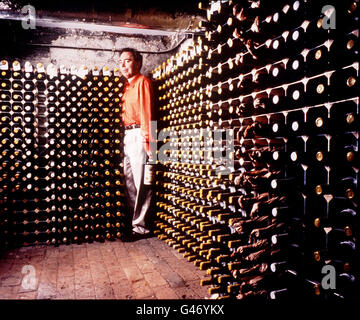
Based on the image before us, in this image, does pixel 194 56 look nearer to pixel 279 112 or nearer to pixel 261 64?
pixel 261 64

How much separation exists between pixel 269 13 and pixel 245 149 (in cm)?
110

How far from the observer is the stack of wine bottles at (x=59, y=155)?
5.05 m

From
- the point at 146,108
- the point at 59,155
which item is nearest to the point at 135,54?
the point at 146,108

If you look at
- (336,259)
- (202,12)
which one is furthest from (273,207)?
(202,12)

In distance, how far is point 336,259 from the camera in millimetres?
1793

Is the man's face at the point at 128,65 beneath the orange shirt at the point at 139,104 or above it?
above

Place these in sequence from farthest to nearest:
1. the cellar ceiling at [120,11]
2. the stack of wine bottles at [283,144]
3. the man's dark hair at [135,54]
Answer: the man's dark hair at [135,54] → the cellar ceiling at [120,11] → the stack of wine bottles at [283,144]

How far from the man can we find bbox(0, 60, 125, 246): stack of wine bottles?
0.18 metres

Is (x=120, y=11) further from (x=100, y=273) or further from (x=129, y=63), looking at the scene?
(x=100, y=273)

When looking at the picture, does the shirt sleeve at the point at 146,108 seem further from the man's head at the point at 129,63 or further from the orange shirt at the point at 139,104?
the man's head at the point at 129,63

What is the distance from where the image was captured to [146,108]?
16.9 feet

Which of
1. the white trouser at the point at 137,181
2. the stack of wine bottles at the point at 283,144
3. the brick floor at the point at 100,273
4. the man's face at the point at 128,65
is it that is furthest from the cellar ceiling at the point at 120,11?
A: the brick floor at the point at 100,273

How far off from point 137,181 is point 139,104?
139 cm

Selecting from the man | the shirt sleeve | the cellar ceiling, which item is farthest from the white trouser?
the cellar ceiling
